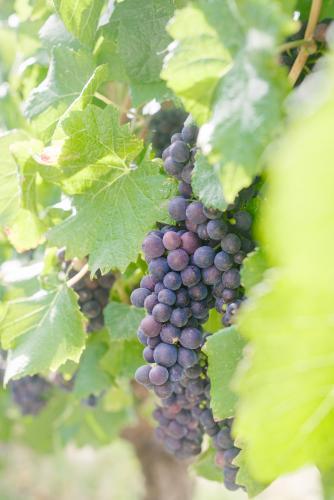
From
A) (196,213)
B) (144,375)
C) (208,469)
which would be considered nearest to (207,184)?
(196,213)

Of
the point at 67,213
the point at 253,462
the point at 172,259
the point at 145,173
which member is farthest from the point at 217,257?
the point at 67,213

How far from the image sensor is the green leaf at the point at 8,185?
124cm

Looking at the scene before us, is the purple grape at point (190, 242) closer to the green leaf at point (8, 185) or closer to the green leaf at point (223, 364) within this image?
the green leaf at point (223, 364)

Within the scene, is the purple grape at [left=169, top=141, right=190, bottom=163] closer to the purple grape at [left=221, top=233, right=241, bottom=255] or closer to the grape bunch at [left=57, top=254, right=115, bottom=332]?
the purple grape at [left=221, top=233, right=241, bottom=255]

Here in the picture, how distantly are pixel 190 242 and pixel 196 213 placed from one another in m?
0.04

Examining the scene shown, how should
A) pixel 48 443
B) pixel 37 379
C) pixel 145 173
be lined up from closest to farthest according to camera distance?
pixel 145 173 → pixel 37 379 → pixel 48 443

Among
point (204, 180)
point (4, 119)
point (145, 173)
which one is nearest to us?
point (204, 180)

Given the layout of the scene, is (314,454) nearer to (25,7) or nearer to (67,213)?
(67,213)

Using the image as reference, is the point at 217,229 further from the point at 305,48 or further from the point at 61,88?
the point at 61,88

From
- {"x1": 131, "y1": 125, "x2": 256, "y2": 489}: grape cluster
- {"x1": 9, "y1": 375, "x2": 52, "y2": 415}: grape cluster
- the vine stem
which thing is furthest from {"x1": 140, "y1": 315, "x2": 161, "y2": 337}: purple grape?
{"x1": 9, "y1": 375, "x2": 52, "y2": 415}: grape cluster

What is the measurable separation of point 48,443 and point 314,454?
6.53 ft

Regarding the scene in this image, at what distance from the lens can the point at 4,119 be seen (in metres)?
1.67

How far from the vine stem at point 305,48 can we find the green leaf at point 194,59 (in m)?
0.15

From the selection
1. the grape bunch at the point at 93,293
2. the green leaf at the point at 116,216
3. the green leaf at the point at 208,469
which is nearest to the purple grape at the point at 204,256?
the green leaf at the point at 116,216
